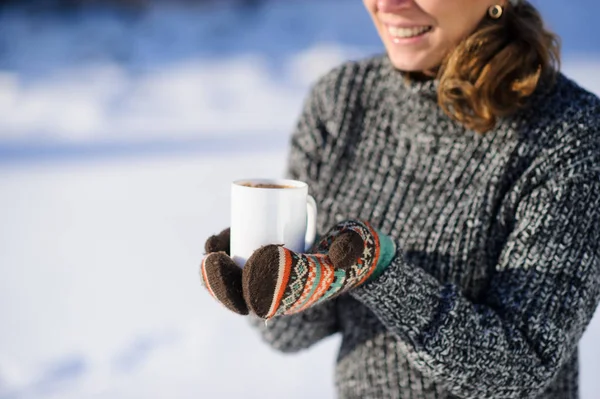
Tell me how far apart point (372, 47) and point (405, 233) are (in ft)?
10.1

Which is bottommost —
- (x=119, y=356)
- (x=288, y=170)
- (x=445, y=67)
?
(x=119, y=356)

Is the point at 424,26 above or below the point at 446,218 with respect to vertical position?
above

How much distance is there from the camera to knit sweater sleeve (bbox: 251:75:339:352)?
106 centimetres

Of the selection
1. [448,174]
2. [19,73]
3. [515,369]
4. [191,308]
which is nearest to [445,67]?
[448,174]

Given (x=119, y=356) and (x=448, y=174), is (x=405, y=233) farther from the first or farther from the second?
(x=119, y=356)

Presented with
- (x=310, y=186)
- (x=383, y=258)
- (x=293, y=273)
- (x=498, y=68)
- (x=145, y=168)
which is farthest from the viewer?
(x=145, y=168)

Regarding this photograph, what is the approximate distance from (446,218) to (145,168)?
2.31 m

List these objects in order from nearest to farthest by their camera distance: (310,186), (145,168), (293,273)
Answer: (293,273), (310,186), (145,168)

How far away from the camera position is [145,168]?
119 inches

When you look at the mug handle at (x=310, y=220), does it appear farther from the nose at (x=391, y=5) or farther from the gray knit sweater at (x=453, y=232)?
the nose at (x=391, y=5)

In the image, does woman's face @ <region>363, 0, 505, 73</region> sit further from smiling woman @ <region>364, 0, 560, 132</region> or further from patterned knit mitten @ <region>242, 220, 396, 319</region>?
patterned knit mitten @ <region>242, 220, 396, 319</region>

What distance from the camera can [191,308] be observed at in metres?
2.06

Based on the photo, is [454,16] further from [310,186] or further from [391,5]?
[310,186]

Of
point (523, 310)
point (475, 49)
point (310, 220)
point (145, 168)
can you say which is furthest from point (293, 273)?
point (145, 168)
